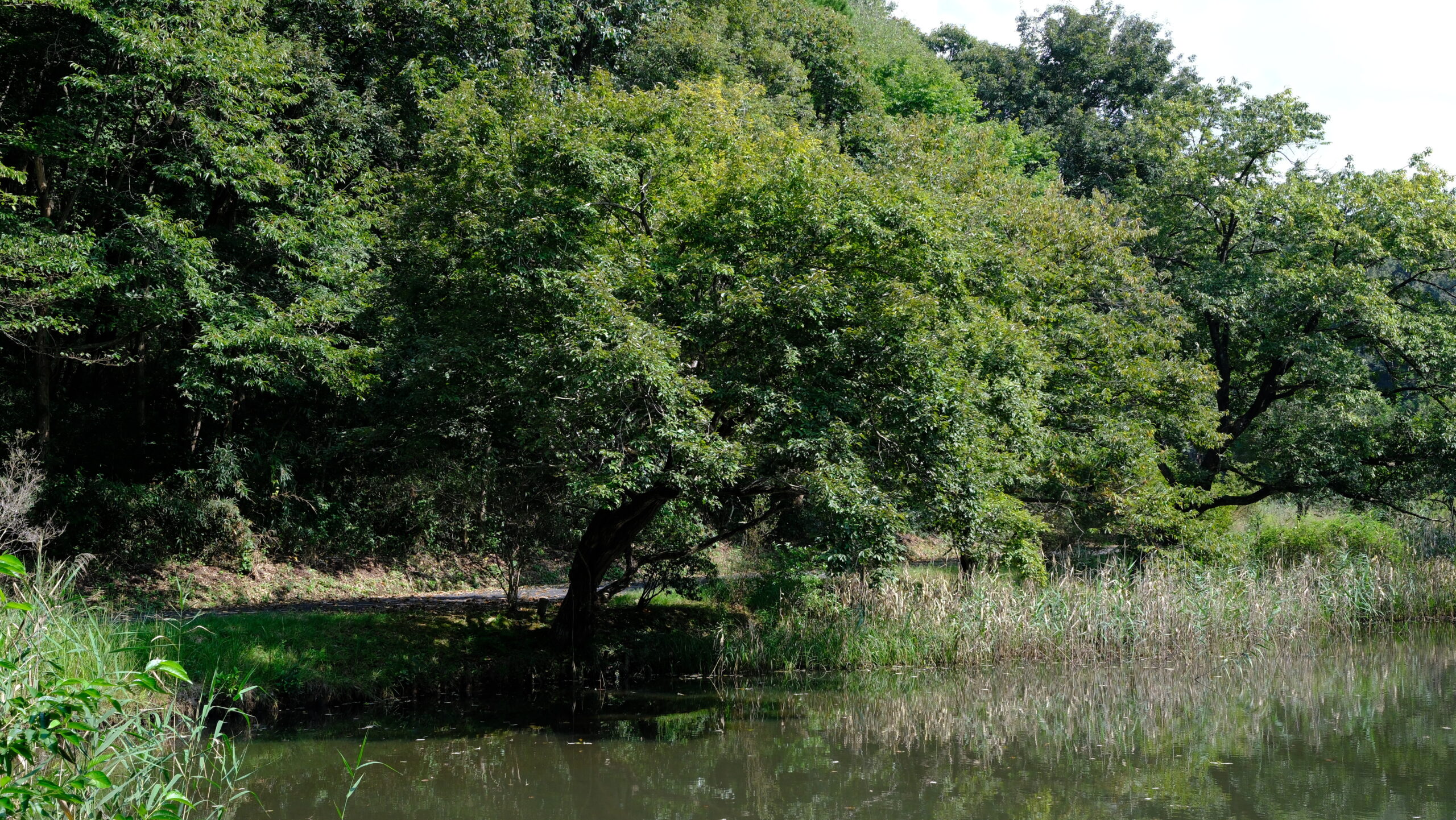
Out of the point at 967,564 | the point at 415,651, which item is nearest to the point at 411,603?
the point at 415,651

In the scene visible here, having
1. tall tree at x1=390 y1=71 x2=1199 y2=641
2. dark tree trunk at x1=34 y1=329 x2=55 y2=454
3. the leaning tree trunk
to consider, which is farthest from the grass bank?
dark tree trunk at x1=34 y1=329 x2=55 y2=454

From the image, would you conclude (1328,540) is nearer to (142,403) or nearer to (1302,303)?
(1302,303)

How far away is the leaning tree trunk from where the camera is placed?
47.7 feet

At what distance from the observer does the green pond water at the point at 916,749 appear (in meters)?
9.27

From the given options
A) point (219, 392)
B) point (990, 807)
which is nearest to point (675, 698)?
point (990, 807)

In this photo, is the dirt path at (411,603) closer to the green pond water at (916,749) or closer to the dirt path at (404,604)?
the dirt path at (404,604)

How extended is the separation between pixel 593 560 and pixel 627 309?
4457 mm

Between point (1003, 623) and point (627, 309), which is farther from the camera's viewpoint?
point (1003, 623)

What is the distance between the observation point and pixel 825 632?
15516 mm

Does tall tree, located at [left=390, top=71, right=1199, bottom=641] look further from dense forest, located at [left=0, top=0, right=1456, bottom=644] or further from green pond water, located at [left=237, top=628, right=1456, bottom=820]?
green pond water, located at [left=237, top=628, right=1456, bottom=820]

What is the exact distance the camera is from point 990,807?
9062 mm

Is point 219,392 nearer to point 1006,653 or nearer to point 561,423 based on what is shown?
point 561,423

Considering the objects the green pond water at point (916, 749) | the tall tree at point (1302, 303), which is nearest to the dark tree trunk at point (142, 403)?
the green pond water at point (916, 749)

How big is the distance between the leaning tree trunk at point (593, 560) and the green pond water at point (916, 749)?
43.9 inches
